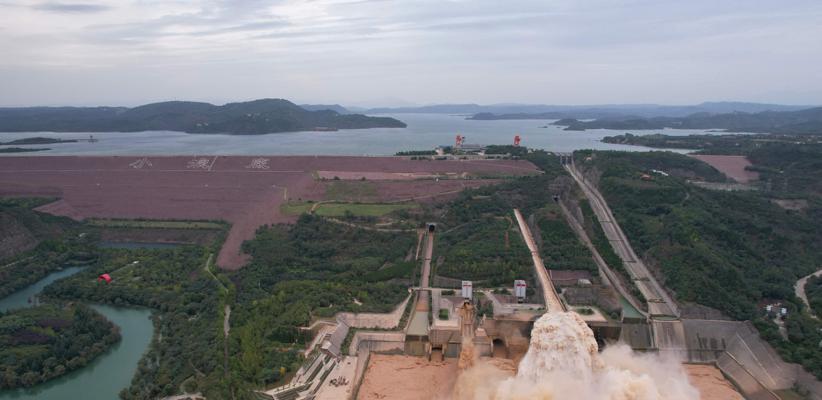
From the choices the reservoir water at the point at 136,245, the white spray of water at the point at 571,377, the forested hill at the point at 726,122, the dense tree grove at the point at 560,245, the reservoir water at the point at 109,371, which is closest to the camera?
the white spray of water at the point at 571,377

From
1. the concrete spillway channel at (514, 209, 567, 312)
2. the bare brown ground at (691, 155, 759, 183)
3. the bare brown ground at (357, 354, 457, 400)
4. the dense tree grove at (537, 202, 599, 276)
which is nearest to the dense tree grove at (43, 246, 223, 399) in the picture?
the bare brown ground at (357, 354, 457, 400)

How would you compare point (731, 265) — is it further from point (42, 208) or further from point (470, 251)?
point (42, 208)

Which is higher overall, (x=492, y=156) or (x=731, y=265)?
(x=492, y=156)

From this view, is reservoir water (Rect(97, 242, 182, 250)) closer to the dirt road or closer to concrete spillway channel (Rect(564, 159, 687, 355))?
concrete spillway channel (Rect(564, 159, 687, 355))

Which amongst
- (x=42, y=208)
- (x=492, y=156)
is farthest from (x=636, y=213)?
(x=42, y=208)

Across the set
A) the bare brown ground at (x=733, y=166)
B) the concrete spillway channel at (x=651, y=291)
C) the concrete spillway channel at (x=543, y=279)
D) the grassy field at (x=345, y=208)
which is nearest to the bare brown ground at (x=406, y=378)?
the concrete spillway channel at (x=543, y=279)

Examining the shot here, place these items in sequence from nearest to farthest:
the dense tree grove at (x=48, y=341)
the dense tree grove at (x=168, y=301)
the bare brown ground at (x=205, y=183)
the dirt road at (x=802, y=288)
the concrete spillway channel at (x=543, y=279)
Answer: the dense tree grove at (x=168, y=301) < the dense tree grove at (x=48, y=341) < the concrete spillway channel at (x=543, y=279) < the dirt road at (x=802, y=288) < the bare brown ground at (x=205, y=183)

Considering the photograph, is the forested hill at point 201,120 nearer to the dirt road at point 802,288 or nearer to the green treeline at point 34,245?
the green treeline at point 34,245
